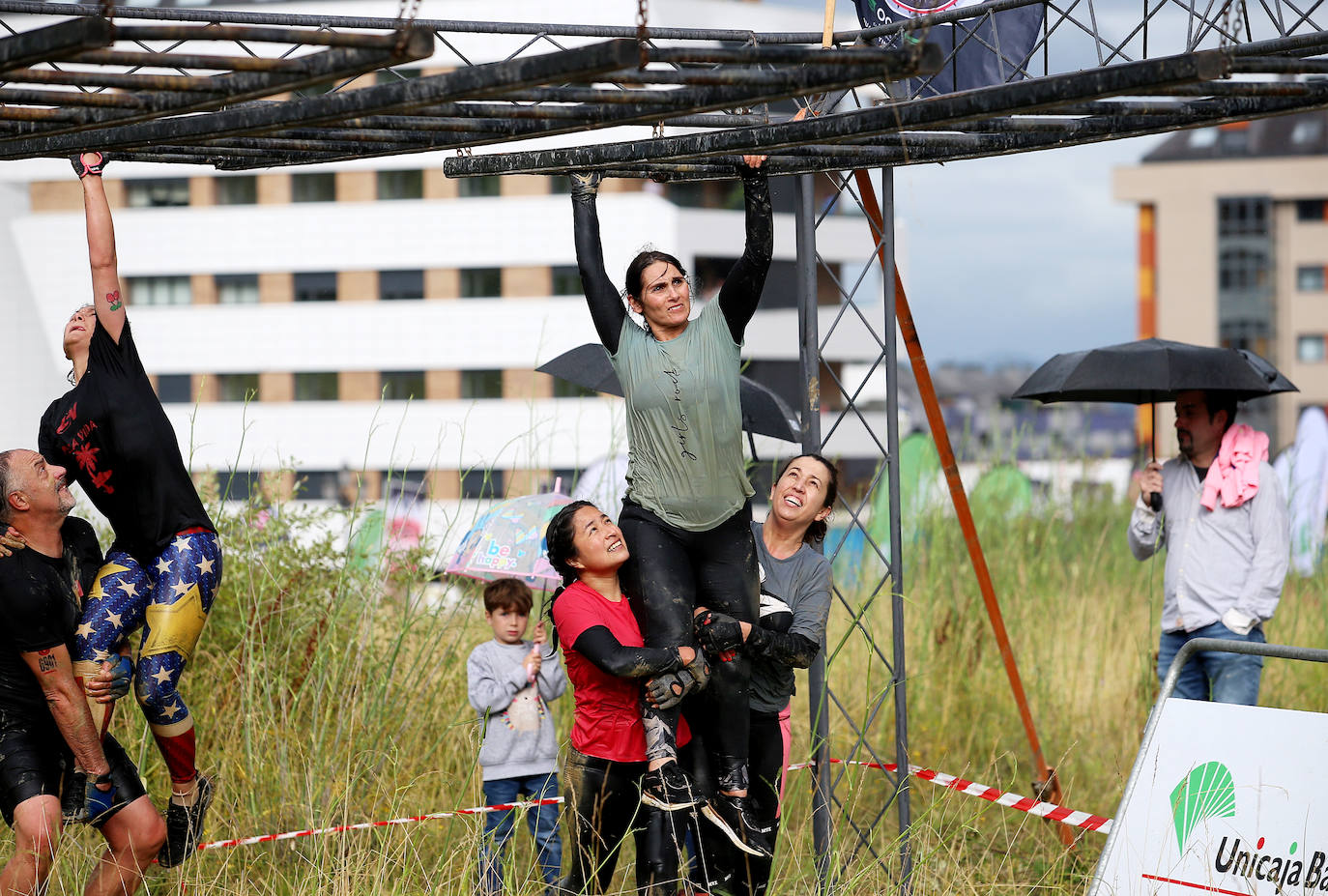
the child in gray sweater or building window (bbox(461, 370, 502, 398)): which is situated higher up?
building window (bbox(461, 370, 502, 398))

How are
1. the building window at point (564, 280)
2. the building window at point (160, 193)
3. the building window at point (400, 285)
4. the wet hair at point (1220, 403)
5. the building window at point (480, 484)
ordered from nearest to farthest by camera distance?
the wet hair at point (1220, 403)
the building window at point (480, 484)
the building window at point (564, 280)
the building window at point (400, 285)
the building window at point (160, 193)

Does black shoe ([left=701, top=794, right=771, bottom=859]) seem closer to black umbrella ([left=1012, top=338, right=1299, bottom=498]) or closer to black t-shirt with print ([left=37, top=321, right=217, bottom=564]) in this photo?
black t-shirt with print ([left=37, top=321, right=217, bottom=564])

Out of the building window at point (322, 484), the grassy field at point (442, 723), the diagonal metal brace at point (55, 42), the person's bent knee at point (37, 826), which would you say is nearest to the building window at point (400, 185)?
the building window at point (322, 484)

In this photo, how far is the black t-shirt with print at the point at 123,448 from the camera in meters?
4.02

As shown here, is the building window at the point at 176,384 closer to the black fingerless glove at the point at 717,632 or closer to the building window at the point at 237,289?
the building window at the point at 237,289

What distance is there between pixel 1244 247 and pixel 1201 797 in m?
65.4

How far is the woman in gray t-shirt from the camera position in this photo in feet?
13.5

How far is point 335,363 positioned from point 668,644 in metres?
43.8

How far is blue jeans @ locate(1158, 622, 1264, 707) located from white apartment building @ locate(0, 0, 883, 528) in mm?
37306

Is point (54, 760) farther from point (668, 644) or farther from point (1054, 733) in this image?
point (1054, 733)

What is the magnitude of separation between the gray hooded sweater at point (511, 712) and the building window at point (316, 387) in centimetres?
4271

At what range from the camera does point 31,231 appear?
46.6 m

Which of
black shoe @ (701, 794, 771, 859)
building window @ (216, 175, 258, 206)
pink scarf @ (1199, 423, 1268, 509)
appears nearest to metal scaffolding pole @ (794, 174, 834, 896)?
black shoe @ (701, 794, 771, 859)

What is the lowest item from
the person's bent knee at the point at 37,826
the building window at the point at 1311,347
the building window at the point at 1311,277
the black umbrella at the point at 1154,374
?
the person's bent knee at the point at 37,826
